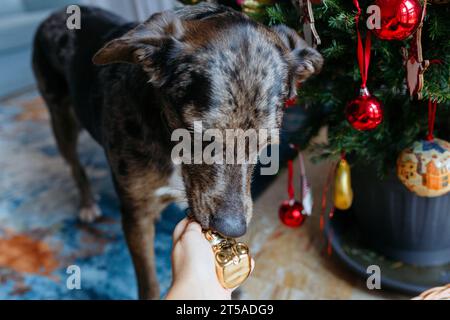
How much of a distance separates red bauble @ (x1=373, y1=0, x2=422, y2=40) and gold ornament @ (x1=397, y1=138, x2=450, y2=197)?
0.42 meters

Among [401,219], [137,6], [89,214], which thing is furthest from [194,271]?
[137,6]

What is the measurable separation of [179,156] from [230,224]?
273 mm

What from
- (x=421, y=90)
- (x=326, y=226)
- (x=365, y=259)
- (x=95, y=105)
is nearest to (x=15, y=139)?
(x=95, y=105)

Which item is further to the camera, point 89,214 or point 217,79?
point 89,214

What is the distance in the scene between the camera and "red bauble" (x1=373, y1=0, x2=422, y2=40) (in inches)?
40.9

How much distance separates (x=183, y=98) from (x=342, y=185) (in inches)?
27.7

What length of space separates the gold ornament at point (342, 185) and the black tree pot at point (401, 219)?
3.8 inches

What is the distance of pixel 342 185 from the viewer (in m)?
1.58

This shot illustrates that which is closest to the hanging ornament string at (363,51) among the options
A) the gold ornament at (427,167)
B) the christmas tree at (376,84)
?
the christmas tree at (376,84)

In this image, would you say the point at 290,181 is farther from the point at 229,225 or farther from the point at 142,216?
the point at 229,225

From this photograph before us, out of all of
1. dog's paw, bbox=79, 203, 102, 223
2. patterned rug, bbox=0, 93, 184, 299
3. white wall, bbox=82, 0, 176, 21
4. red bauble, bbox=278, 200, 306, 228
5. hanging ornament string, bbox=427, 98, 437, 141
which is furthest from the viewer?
white wall, bbox=82, 0, 176, 21

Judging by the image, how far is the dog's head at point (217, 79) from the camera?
1.08m

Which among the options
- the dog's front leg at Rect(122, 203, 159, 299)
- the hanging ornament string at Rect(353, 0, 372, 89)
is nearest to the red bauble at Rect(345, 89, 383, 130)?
the hanging ornament string at Rect(353, 0, 372, 89)

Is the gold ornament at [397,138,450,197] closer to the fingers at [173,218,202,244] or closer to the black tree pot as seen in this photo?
the black tree pot
